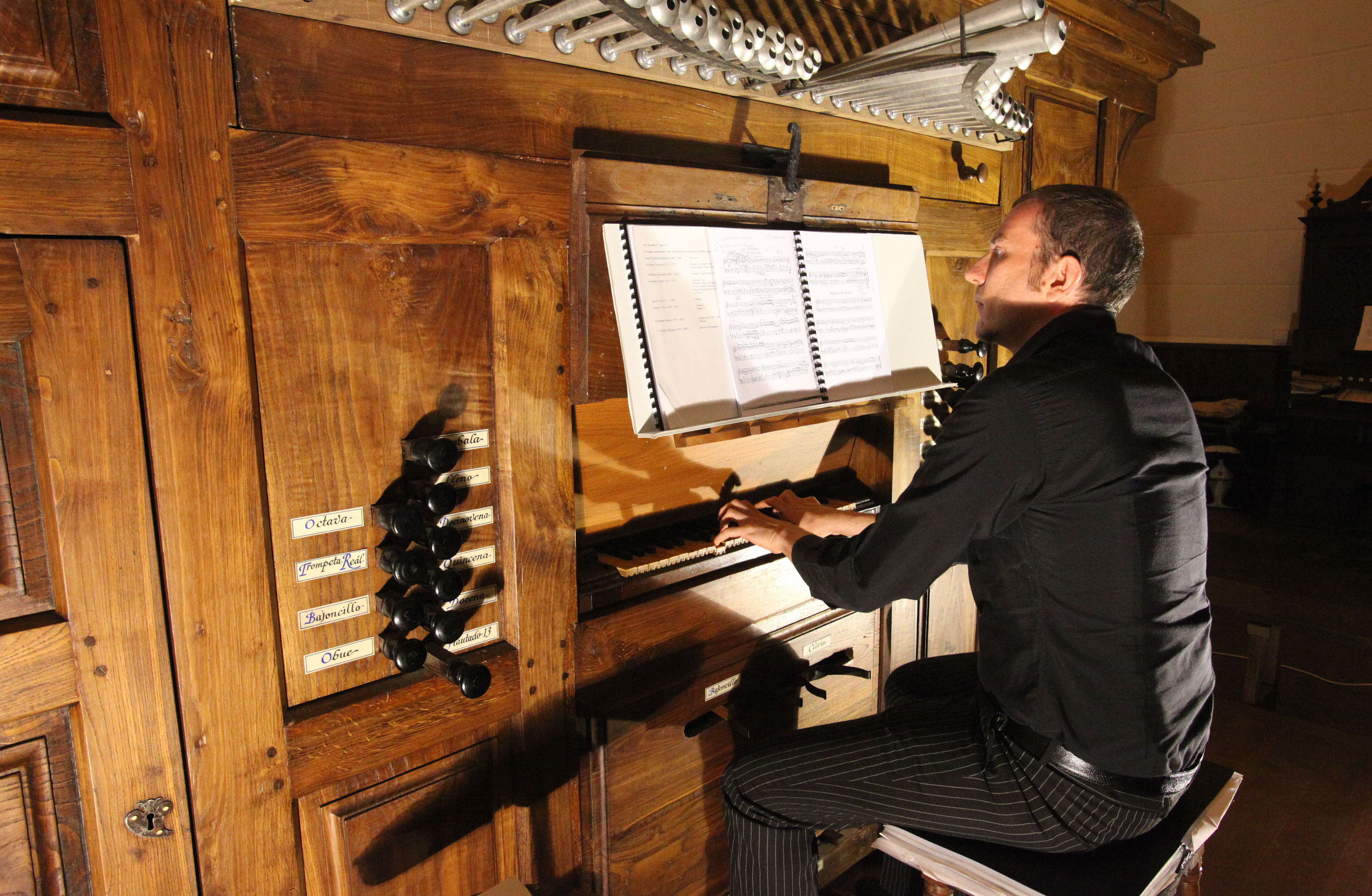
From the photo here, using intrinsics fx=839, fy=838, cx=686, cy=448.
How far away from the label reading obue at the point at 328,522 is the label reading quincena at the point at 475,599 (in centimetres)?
27

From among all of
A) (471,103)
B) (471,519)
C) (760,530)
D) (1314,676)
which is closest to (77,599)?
(471,519)

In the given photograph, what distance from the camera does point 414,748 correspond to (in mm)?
1615

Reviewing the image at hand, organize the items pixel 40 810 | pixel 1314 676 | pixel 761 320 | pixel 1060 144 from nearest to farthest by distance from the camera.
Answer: pixel 40 810 → pixel 761 320 → pixel 1060 144 → pixel 1314 676

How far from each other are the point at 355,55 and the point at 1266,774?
13.1ft

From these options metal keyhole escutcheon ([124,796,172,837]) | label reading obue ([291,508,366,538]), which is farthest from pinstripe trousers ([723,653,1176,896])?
metal keyhole escutcheon ([124,796,172,837])

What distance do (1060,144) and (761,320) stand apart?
1978 millimetres

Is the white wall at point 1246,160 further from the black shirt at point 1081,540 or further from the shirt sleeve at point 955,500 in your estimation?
the shirt sleeve at point 955,500

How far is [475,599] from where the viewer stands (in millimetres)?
1706

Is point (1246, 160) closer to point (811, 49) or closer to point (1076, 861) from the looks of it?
point (811, 49)

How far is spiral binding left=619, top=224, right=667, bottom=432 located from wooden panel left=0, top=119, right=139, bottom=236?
0.85 meters

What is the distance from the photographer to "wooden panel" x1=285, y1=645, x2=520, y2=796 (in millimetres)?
1480

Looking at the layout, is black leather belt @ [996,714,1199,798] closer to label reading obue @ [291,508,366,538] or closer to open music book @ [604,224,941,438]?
open music book @ [604,224,941,438]

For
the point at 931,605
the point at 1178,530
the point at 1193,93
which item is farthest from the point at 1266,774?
the point at 1193,93

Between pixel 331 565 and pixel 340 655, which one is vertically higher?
pixel 331 565
